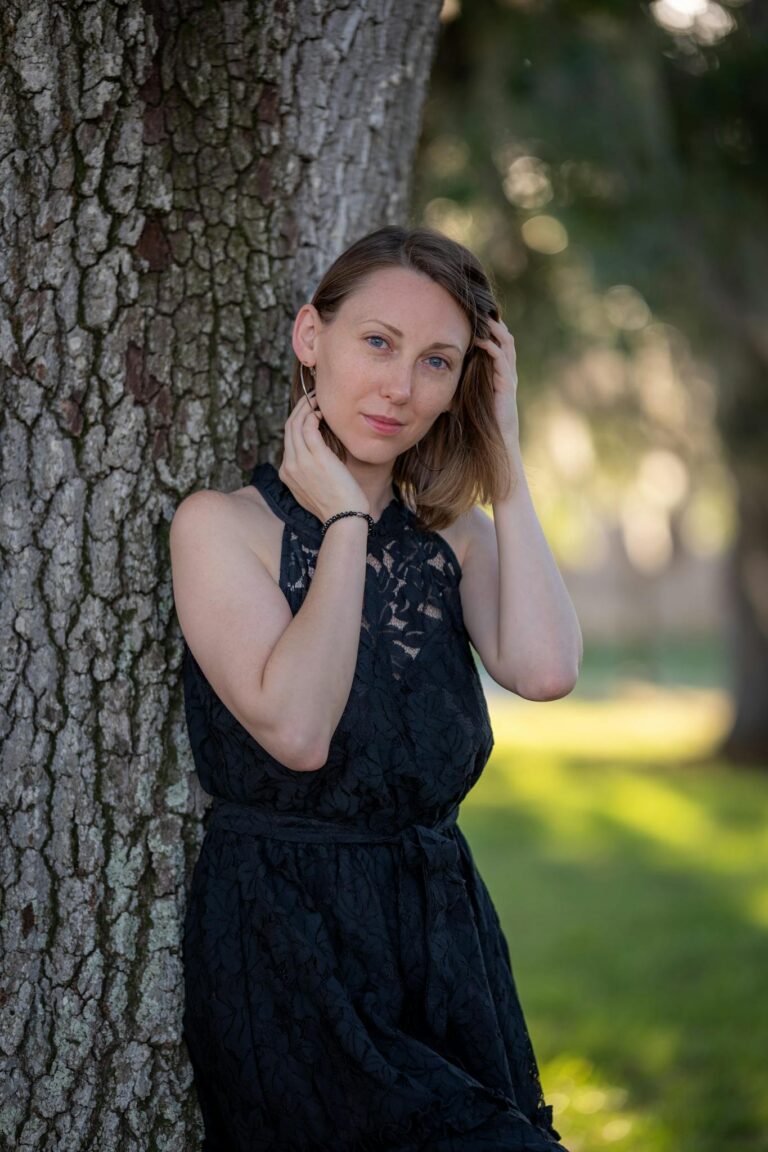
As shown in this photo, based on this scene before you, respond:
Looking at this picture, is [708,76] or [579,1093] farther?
[708,76]

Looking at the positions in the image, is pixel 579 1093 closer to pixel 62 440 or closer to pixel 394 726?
pixel 394 726

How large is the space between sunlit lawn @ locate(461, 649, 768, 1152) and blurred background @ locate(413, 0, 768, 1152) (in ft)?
0.06

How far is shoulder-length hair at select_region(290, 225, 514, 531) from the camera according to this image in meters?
2.20

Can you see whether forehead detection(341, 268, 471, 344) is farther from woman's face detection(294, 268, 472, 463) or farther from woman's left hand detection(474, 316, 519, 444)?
woman's left hand detection(474, 316, 519, 444)

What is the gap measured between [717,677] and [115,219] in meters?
19.9

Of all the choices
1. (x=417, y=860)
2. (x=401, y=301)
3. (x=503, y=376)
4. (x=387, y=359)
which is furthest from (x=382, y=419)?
(x=417, y=860)

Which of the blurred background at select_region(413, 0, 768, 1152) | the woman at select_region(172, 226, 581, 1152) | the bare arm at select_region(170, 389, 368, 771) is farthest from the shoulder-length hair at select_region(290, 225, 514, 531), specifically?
the blurred background at select_region(413, 0, 768, 1152)

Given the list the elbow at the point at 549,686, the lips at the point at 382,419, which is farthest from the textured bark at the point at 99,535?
the elbow at the point at 549,686

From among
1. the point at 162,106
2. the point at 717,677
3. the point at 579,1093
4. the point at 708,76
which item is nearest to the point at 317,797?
the point at 162,106

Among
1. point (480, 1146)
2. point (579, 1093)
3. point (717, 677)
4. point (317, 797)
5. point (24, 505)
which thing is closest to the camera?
point (480, 1146)

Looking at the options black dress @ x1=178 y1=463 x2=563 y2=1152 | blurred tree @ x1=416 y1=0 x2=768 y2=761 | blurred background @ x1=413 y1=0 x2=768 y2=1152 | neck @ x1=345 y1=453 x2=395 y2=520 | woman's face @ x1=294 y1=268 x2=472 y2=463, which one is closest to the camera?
black dress @ x1=178 y1=463 x2=563 y2=1152

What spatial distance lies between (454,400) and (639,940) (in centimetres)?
458

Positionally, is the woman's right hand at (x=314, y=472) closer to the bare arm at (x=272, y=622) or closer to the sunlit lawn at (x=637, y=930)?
the bare arm at (x=272, y=622)

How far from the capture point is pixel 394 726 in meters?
2.10
